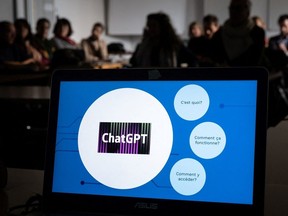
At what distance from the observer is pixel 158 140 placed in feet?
2.54

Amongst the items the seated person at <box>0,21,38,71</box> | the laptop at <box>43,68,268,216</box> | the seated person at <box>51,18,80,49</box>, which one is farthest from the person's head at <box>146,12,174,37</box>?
the seated person at <box>51,18,80,49</box>

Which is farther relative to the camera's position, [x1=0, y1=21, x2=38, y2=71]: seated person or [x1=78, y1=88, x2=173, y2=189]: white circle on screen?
[x1=0, y1=21, x2=38, y2=71]: seated person

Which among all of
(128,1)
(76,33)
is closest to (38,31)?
(76,33)

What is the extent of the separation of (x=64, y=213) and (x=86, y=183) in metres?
0.06

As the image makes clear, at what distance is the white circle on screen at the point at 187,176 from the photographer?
744mm

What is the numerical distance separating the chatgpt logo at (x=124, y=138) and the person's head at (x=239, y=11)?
2.87 metres

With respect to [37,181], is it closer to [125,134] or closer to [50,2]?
[125,134]

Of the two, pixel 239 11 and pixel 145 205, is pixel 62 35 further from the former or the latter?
pixel 145 205

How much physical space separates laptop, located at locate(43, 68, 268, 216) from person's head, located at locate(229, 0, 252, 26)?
284 centimetres

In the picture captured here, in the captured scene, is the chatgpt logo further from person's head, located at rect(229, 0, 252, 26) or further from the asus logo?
person's head, located at rect(229, 0, 252, 26)

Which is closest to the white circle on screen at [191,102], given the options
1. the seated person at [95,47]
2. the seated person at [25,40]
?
the seated person at [25,40]

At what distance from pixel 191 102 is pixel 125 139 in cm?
12

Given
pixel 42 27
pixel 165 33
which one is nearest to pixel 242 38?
pixel 165 33

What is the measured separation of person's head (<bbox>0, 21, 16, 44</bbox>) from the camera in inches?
209
